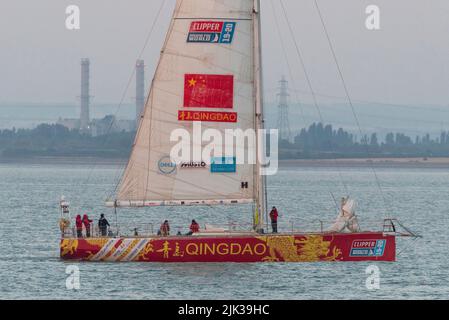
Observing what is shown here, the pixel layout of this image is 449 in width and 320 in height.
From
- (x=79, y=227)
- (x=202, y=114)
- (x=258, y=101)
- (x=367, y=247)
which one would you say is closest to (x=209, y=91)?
(x=202, y=114)

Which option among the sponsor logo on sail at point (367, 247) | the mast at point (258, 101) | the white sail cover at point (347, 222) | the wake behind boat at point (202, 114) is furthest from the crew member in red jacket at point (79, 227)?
the sponsor logo on sail at point (367, 247)

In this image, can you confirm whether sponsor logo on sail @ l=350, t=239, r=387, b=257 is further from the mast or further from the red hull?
the mast

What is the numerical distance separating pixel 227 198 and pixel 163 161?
Result: 2802 millimetres

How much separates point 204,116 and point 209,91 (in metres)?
0.96

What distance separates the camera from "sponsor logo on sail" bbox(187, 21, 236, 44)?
149ft

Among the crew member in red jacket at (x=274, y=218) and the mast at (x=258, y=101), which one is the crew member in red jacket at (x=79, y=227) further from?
the crew member in red jacket at (x=274, y=218)

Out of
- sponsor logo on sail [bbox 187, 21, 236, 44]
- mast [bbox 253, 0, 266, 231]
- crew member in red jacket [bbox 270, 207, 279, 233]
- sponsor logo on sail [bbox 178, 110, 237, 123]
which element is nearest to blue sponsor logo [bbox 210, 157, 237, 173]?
mast [bbox 253, 0, 266, 231]

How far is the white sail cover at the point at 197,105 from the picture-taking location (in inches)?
1796

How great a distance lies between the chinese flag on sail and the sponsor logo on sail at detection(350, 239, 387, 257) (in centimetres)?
702

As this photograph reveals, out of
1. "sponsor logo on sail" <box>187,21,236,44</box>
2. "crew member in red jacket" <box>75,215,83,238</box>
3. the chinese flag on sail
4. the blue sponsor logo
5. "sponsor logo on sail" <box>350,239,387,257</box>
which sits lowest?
"sponsor logo on sail" <box>350,239,387,257</box>
